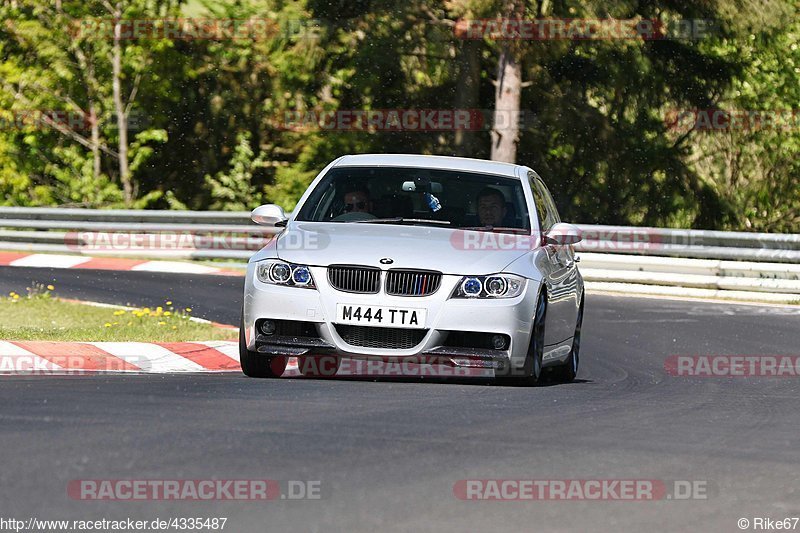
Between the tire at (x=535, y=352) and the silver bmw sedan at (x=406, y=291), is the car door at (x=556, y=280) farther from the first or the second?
the tire at (x=535, y=352)

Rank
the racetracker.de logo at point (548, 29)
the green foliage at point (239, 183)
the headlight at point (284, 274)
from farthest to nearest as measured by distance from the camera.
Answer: the green foliage at point (239, 183)
the racetracker.de logo at point (548, 29)
the headlight at point (284, 274)

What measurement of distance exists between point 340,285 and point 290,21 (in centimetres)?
2206

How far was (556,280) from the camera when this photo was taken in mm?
10938

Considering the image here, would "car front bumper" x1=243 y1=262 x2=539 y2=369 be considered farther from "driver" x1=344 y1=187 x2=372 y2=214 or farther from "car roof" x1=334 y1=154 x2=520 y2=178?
"car roof" x1=334 y1=154 x2=520 y2=178

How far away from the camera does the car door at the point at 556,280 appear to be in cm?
1072

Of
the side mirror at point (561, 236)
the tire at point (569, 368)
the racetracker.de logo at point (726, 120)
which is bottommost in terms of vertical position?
the tire at point (569, 368)

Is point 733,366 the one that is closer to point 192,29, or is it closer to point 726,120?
point 726,120

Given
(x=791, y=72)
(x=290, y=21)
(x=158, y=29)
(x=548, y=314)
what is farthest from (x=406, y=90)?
(x=548, y=314)

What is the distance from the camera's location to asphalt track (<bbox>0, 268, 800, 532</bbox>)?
231 inches

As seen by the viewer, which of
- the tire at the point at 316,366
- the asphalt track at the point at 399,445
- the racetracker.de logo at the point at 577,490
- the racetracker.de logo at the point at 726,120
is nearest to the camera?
the asphalt track at the point at 399,445

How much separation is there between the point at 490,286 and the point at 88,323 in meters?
6.02

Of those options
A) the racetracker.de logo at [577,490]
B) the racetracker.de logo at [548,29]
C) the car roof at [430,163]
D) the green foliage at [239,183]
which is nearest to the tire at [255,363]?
the car roof at [430,163]

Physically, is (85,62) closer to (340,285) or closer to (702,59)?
(702,59)

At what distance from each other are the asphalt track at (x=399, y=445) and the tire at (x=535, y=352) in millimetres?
140
